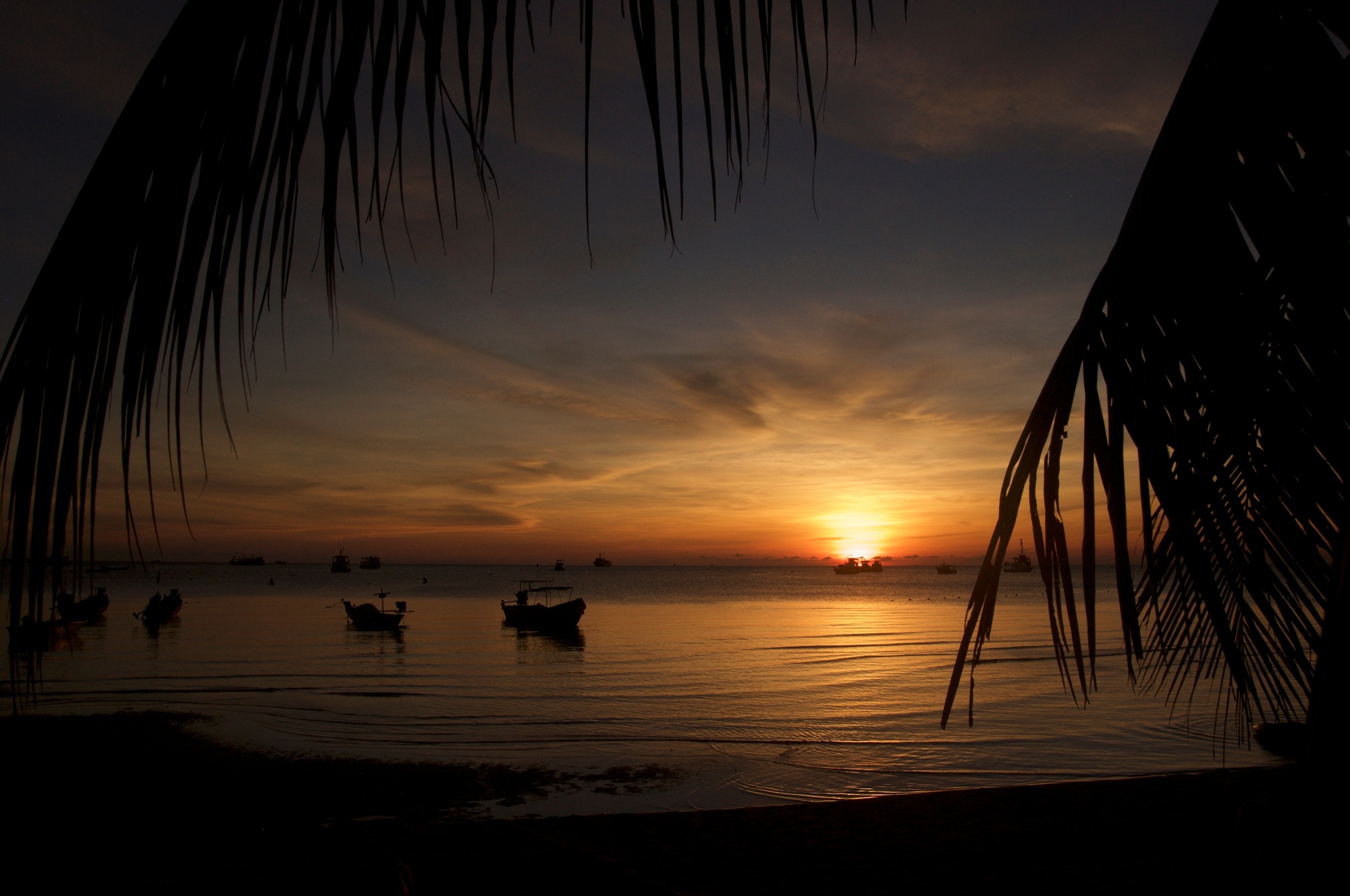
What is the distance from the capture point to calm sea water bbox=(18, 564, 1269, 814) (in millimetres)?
13805

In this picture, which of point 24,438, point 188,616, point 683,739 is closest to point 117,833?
point 683,739

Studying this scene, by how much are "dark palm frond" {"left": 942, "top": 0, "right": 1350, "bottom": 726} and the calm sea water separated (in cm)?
382

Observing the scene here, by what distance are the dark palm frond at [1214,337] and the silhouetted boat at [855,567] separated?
169 meters

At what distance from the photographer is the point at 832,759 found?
47.8 feet

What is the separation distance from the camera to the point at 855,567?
171125mm

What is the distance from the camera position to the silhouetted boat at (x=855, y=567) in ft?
558

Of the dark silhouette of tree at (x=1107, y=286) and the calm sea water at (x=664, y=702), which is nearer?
the dark silhouette of tree at (x=1107, y=286)

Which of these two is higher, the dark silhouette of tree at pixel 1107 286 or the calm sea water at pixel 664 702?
the dark silhouette of tree at pixel 1107 286

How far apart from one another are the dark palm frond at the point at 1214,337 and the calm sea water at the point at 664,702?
12.5ft

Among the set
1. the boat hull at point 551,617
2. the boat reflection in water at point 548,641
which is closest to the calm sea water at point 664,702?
the boat reflection in water at point 548,641

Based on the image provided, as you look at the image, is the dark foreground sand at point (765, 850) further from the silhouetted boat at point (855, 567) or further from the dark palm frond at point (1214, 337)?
the silhouetted boat at point (855, 567)

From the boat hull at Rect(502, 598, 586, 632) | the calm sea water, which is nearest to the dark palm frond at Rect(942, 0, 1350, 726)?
the calm sea water

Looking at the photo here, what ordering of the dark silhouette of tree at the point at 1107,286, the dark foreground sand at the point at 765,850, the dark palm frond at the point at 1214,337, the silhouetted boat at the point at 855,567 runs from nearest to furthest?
1. the dark silhouette of tree at the point at 1107,286
2. the dark palm frond at the point at 1214,337
3. the dark foreground sand at the point at 765,850
4. the silhouetted boat at the point at 855,567

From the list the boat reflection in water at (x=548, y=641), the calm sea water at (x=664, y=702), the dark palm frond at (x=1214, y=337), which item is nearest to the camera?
the dark palm frond at (x=1214, y=337)
